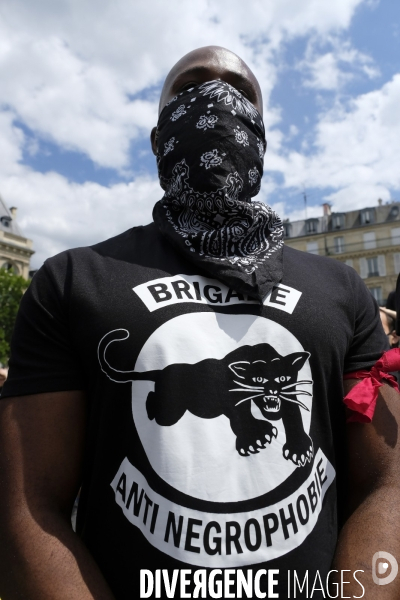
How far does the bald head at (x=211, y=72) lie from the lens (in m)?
1.77

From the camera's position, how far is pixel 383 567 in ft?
3.68

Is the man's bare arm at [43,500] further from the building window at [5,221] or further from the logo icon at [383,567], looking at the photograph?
the building window at [5,221]

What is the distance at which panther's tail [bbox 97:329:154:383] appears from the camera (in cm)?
117

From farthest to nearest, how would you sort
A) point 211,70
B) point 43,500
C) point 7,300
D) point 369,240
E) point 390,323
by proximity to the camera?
point 369,240 < point 7,300 < point 390,323 < point 211,70 < point 43,500

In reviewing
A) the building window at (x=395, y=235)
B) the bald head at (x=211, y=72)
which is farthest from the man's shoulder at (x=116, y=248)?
the building window at (x=395, y=235)

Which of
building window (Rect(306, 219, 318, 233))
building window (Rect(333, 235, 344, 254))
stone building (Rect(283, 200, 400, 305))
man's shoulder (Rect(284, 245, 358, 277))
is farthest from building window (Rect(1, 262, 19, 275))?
man's shoulder (Rect(284, 245, 358, 277))

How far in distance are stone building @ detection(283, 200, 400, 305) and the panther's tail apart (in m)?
35.1

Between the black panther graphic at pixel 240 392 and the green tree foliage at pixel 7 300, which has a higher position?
the green tree foliage at pixel 7 300

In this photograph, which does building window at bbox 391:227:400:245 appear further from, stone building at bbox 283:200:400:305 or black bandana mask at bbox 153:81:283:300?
black bandana mask at bbox 153:81:283:300

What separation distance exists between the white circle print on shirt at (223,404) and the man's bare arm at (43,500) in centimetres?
19

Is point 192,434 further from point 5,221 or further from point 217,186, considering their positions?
point 5,221

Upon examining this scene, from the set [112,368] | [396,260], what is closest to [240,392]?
[112,368]

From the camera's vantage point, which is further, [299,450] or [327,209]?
[327,209]

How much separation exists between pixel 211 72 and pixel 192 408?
4.08 feet
